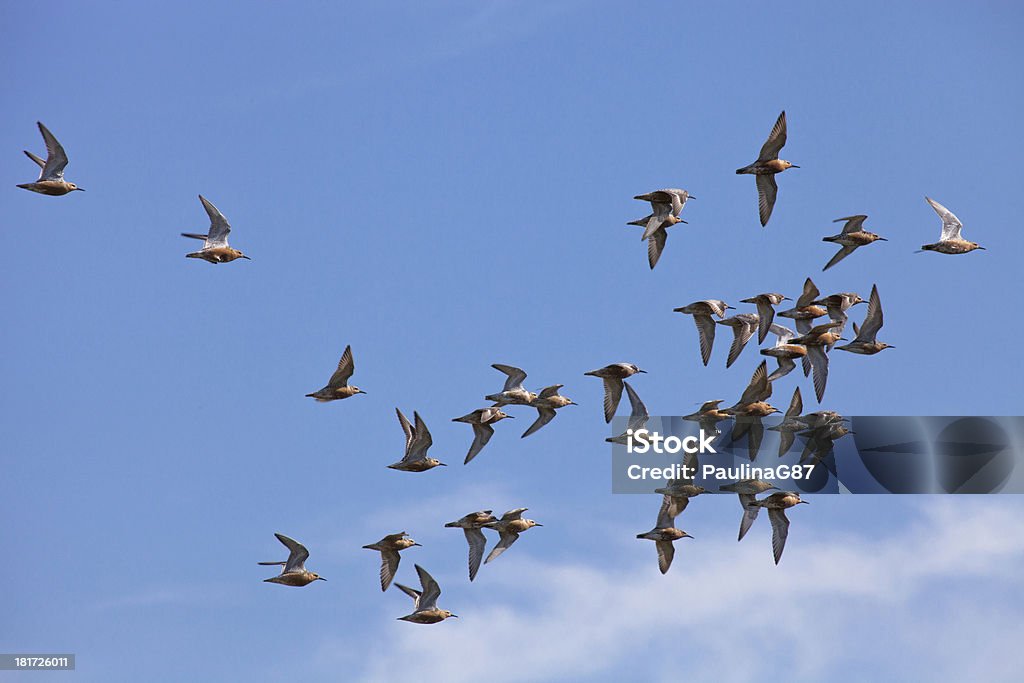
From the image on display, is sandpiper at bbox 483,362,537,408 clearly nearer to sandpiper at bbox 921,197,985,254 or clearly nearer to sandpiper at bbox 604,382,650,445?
sandpiper at bbox 604,382,650,445

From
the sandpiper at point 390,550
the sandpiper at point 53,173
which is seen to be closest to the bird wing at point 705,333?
the sandpiper at point 390,550

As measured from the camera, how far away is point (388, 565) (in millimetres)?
57031

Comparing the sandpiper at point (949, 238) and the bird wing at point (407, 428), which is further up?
the sandpiper at point (949, 238)

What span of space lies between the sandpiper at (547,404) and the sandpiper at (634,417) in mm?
1625

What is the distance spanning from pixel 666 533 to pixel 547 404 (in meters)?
4.82

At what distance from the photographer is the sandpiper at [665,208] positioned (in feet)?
185

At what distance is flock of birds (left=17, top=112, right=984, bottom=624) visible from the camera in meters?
56.1

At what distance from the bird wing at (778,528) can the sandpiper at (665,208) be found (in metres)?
8.41

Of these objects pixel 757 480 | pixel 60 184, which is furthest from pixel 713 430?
pixel 60 184

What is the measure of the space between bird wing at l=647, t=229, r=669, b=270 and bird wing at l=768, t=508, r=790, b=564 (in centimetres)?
751

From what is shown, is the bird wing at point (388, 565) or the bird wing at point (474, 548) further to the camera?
the bird wing at point (474, 548)

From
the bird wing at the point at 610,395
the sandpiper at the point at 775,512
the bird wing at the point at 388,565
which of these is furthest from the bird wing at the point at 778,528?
the bird wing at the point at 388,565

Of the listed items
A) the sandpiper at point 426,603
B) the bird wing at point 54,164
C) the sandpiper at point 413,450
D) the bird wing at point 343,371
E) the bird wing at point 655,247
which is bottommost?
the sandpiper at point 426,603

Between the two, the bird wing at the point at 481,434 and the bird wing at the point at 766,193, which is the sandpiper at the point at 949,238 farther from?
the bird wing at the point at 481,434
